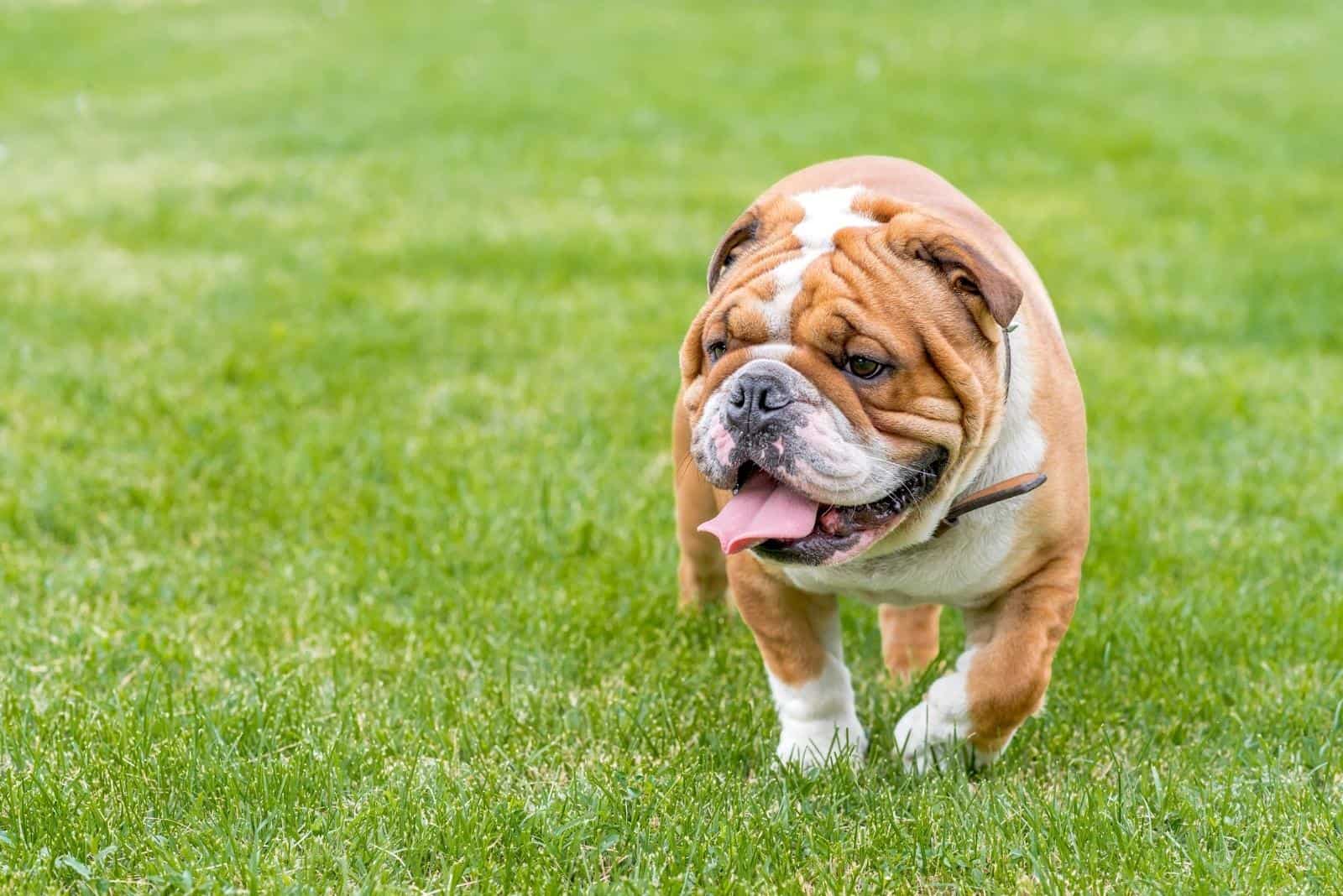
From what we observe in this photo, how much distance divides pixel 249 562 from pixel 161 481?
69cm

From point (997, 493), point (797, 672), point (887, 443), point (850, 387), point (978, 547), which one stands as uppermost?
point (850, 387)


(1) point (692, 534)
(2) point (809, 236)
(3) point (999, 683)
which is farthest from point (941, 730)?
(2) point (809, 236)

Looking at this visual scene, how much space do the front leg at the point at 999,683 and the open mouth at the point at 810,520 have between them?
46 centimetres

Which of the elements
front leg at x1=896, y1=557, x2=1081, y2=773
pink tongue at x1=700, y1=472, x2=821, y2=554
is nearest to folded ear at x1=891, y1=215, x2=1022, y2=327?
pink tongue at x1=700, y1=472, x2=821, y2=554

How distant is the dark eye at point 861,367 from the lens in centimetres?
324

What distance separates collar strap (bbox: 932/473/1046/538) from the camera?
11.3 ft

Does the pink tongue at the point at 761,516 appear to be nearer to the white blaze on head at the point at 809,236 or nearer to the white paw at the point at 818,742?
the white blaze on head at the point at 809,236

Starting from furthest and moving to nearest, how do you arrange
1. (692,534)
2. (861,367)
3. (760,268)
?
(692,534) < (760,268) < (861,367)

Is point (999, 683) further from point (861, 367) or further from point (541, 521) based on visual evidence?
point (541, 521)

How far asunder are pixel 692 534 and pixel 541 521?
0.98 metres

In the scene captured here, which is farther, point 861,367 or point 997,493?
point 997,493

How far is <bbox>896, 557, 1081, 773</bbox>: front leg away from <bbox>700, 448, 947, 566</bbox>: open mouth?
1.52 feet

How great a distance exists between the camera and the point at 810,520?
10.7 ft

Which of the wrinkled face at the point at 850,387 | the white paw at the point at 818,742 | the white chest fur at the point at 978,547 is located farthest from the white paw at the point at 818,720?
the wrinkled face at the point at 850,387
